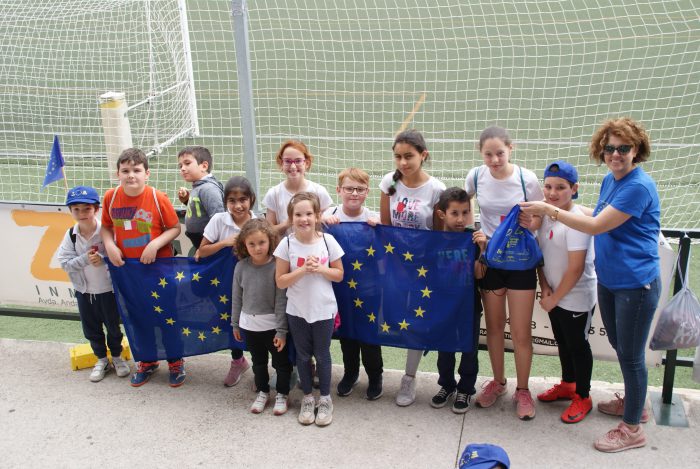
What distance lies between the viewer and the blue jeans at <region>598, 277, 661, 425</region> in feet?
13.0

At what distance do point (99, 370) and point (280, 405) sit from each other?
153cm

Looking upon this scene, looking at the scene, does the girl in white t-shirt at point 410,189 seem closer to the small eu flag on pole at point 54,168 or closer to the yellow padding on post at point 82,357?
the yellow padding on post at point 82,357

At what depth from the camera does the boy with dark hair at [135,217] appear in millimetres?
4879

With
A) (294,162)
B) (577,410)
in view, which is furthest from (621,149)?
(294,162)

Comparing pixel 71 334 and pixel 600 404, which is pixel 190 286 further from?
pixel 600 404

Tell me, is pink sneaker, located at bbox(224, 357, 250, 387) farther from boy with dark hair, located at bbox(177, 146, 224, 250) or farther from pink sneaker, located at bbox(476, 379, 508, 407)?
pink sneaker, located at bbox(476, 379, 508, 407)

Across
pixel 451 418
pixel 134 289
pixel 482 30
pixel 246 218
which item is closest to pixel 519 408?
pixel 451 418

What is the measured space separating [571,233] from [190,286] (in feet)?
8.62

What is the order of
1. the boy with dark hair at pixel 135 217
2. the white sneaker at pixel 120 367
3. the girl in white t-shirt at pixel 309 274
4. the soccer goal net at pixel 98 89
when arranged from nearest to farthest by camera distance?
the girl in white t-shirt at pixel 309 274 → the boy with dark hair at pixel 135 217 → the white sneaker at pixel 120 367 → the soccer goal net at pixel 98 89

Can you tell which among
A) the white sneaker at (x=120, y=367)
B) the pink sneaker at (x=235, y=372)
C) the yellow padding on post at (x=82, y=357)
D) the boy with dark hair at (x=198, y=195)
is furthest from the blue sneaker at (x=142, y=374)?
the boy with dark hair at (x=198, y=195)

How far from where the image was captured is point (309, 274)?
4449 millimetres

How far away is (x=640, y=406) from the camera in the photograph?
13.9ft

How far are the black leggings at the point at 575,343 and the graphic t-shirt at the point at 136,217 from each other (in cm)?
270

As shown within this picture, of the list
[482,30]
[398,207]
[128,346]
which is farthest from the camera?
[482,30]
